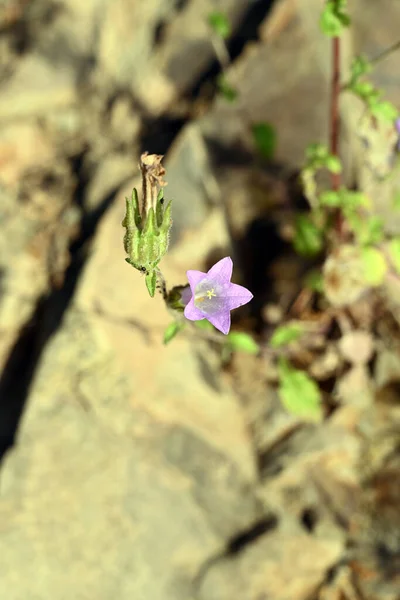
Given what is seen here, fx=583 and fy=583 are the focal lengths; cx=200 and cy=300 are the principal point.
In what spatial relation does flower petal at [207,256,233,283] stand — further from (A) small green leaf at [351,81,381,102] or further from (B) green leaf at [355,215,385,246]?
(B) green leaf at [355,215,385,246]

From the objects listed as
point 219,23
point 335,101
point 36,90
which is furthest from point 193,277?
point 36,90

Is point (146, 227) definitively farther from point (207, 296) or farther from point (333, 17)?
point (333, 17)

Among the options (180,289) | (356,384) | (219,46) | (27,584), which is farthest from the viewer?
(219,46)

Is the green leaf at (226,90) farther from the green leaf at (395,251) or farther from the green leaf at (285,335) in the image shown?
the green leaf at (285,335)

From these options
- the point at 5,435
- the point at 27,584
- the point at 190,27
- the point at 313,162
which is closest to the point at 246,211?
the point at 313,162

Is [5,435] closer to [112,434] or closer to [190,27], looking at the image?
[112,434]

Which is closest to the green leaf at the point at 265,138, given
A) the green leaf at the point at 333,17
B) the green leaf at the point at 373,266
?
the green leaf at the point at 373,266

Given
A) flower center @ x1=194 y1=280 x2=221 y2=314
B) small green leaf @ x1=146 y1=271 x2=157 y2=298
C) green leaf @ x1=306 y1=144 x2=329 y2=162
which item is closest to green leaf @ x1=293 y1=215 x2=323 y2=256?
green leaf @ x1=306 y1=144 x2=329 y2=162
